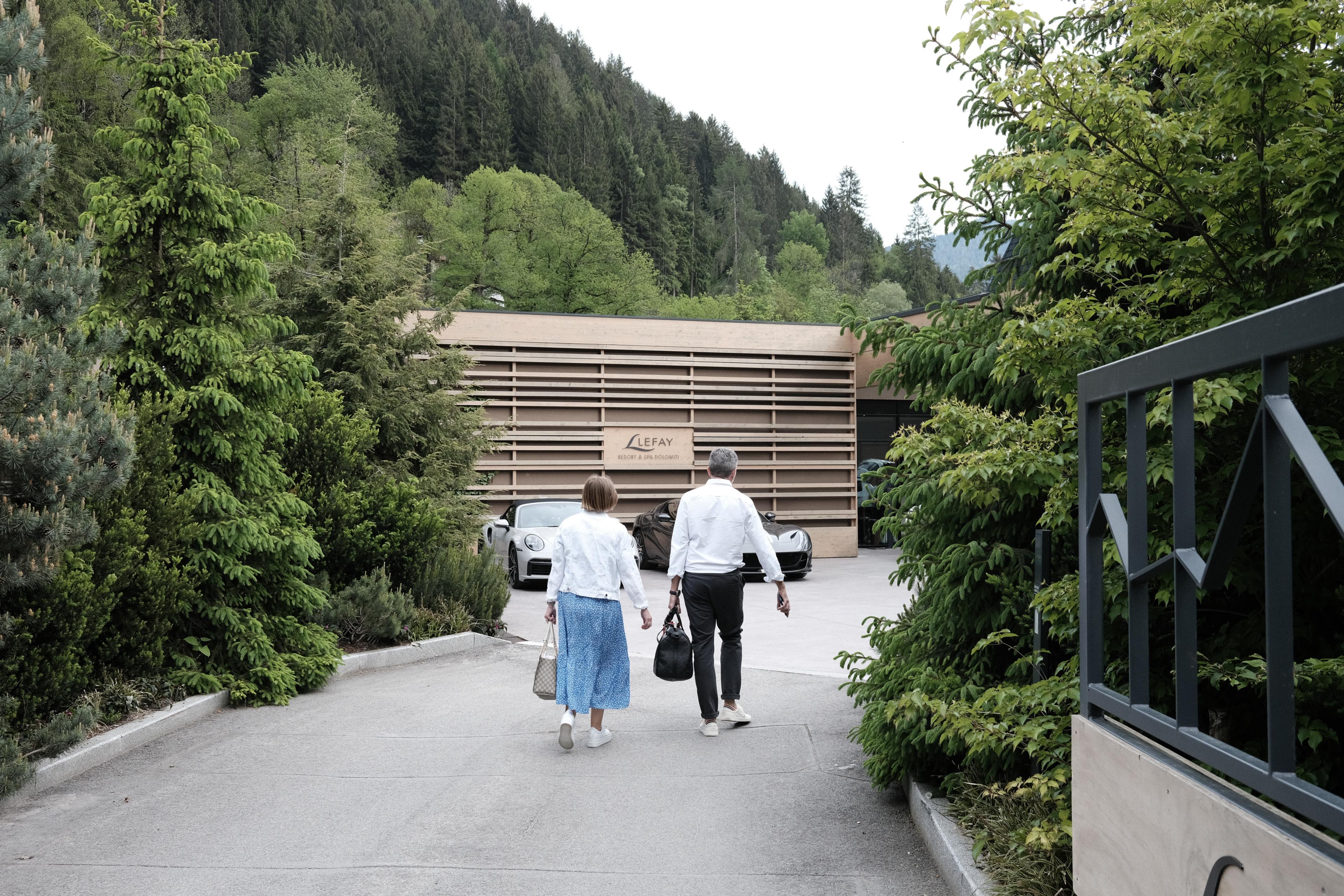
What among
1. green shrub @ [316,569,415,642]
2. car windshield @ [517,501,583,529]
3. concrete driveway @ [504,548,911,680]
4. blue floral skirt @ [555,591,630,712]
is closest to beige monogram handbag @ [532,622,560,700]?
blue floral skirt @ [555,591,630,712]

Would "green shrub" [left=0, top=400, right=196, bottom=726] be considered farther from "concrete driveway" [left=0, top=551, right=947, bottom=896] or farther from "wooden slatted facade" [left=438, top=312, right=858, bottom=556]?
"wooden slatted facade" [left=438, top=312, right=858, bottom=556]

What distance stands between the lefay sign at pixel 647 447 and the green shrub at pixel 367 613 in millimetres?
12179

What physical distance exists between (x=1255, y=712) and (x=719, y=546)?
12.6ft

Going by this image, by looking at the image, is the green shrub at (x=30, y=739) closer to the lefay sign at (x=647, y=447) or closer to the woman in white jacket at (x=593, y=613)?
the woman in white jacket at (x=593, y=613)

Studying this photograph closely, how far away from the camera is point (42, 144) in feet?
19.9

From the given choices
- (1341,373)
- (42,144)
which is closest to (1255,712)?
(1341,373)

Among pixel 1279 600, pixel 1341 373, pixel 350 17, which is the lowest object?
pixel 1279 600

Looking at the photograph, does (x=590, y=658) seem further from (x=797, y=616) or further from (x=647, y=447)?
(x=647, y=447)

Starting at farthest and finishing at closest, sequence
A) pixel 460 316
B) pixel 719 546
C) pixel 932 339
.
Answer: pixel 460 316
pixel 719 546
pixel 932 339

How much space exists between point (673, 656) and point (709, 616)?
374 millimetres

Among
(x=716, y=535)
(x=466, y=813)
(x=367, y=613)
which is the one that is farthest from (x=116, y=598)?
(x=716, y=535)

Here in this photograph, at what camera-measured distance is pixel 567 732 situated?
22.3ft

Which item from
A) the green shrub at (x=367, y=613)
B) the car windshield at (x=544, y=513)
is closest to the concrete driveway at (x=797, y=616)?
the car windshield at (x=544, y=513)

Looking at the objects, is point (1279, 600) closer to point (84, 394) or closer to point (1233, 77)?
point (1233, 77)
